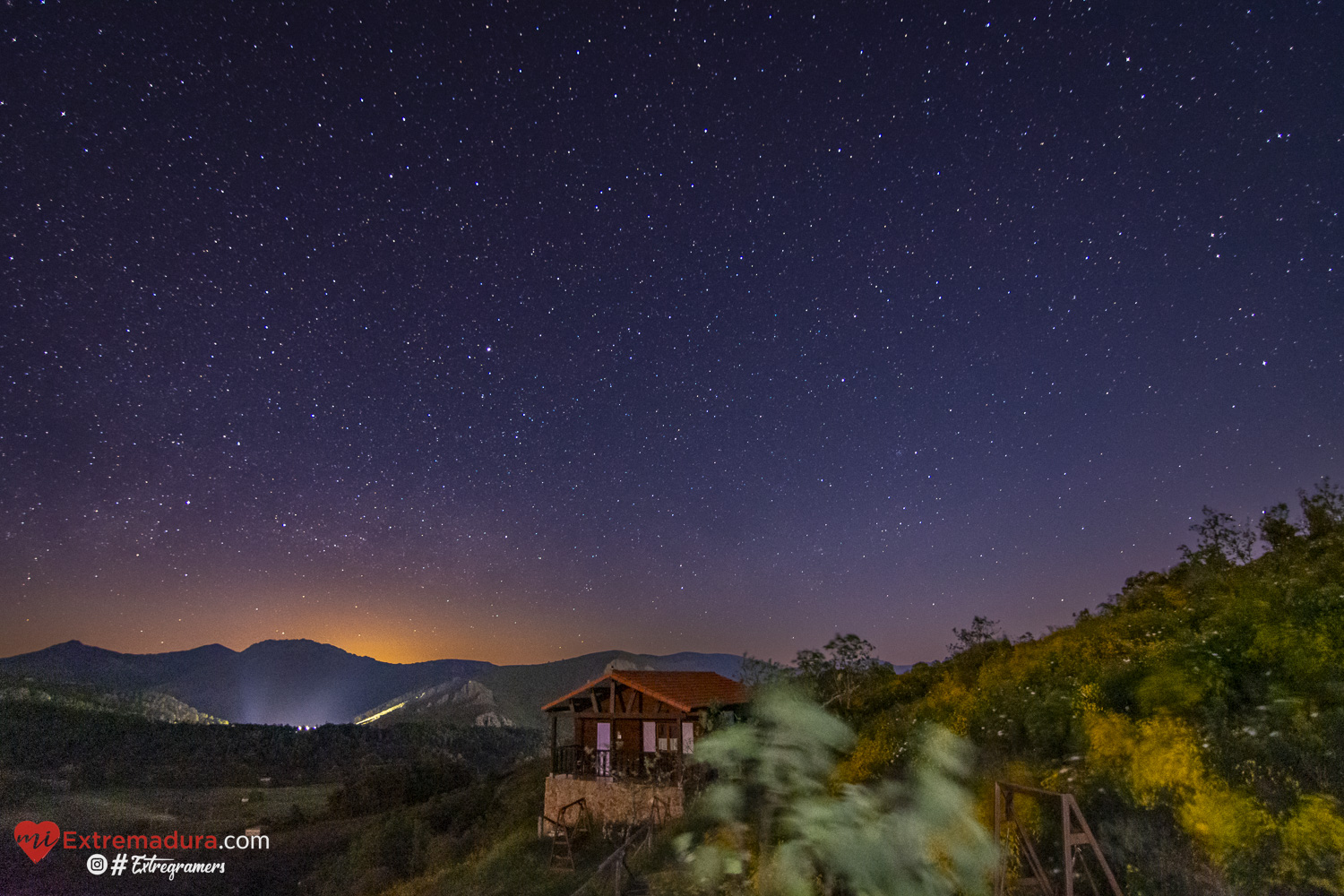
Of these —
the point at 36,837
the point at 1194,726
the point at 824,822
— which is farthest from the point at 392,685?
the point at 1194,726

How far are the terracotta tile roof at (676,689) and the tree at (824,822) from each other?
771cm

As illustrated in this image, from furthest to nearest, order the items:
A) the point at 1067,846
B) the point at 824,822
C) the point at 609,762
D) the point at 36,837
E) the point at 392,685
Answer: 1. the point at 392,685
2. the point at 36,837
3. the point at 609,762
4. the point at 824,822
5. the point at 1067,846

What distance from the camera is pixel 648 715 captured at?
81.6ft

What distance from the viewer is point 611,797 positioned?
72.4ft

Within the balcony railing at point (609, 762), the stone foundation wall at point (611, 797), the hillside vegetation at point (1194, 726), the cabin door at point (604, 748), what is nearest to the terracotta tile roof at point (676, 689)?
the cabin door at point (604, 748)

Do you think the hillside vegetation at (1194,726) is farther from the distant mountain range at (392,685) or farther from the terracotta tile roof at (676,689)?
the distant mountain range at (392,685)

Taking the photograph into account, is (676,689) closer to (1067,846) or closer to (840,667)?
(840,667)

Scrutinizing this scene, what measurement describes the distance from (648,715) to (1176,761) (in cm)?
1787

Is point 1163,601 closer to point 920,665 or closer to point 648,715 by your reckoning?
point 920,665

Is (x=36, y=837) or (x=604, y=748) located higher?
(x=604, y=748)

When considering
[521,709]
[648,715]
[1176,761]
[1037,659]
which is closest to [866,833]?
[1176,761]

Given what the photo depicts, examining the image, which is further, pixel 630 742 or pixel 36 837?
pixel 36 837

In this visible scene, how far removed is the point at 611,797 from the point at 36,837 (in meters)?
35.7

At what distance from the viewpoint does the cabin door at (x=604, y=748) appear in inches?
944
